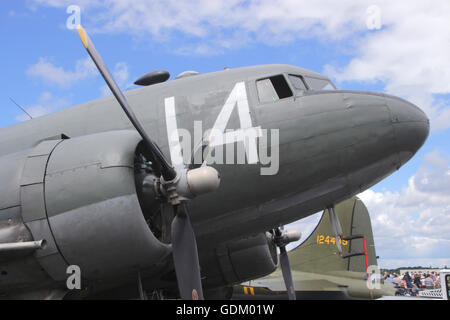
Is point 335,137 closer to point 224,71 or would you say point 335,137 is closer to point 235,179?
point 235,179

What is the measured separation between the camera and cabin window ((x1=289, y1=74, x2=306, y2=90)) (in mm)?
7402

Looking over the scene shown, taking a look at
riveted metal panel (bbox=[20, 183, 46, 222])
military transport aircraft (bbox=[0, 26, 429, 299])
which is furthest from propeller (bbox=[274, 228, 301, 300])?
riveted metal panel (bbox=[20, 183, 46, 222])

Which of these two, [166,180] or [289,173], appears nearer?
[166,180]

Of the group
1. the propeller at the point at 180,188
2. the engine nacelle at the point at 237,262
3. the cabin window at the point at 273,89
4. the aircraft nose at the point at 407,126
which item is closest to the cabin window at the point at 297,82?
the cabin window at the point at 273,89

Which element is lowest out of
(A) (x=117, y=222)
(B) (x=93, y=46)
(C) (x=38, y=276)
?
(C) (x=38, y=276)

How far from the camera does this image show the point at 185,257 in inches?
243

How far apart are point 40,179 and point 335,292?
1694 centimetres

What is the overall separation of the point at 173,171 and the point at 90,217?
1.11 metres

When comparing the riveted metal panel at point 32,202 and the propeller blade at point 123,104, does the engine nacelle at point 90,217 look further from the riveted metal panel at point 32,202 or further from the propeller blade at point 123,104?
the propeller blade at point 123,104

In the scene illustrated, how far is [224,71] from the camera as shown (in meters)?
7.73

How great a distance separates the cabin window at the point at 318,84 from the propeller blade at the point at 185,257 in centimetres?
318

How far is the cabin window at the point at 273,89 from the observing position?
7.14 metres
